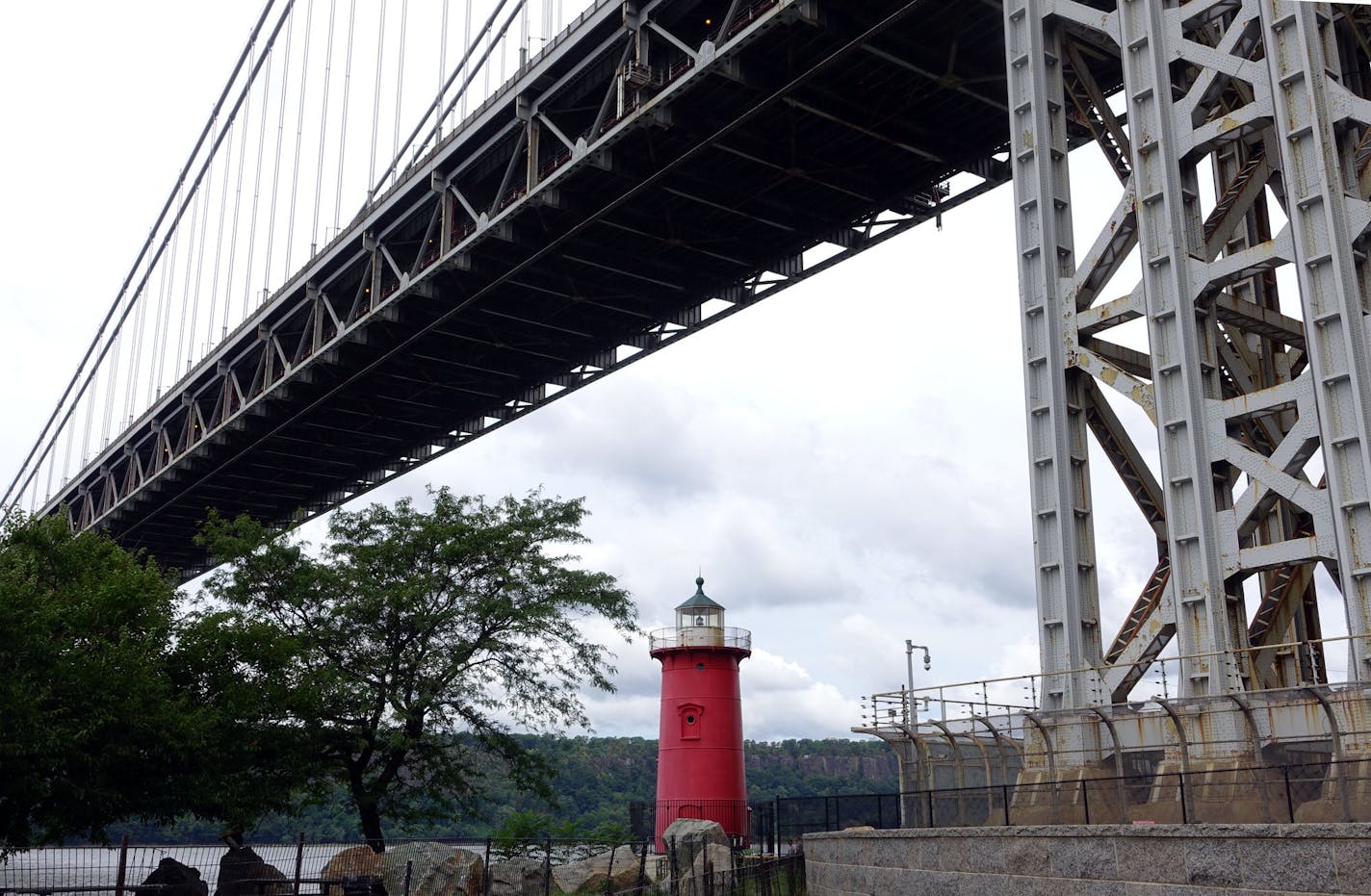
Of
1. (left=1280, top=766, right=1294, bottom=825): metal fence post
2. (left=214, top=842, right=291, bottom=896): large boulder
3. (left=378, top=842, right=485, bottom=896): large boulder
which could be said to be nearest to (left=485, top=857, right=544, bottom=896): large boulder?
(left=378, top=842, right=485, bottom=896): large boulder

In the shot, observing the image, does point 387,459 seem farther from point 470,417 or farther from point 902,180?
point 902,180

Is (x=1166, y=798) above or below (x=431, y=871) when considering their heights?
above

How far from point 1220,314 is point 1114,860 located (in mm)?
7851

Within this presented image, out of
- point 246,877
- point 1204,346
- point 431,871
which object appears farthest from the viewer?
point 431,871

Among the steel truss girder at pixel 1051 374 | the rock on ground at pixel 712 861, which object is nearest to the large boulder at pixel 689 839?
the rock on ground at pixel 712 861

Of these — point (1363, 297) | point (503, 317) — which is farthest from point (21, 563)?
point (1363, 297)

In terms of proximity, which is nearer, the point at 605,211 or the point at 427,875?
the point at 427,875

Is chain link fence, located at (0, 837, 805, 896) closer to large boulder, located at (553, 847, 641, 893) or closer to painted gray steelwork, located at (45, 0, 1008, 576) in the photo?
large boulder, located at (553, 847, 641, 893)

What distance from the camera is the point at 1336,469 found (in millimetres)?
15234

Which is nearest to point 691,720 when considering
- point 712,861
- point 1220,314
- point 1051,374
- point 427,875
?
point 712,861

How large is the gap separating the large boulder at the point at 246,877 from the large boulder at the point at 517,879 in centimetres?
413

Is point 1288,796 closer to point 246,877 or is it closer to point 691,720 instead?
point 246,877

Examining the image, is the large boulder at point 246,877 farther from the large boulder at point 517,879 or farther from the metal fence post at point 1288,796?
the metal fence post at point 1288,796

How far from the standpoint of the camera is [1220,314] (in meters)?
17.9
